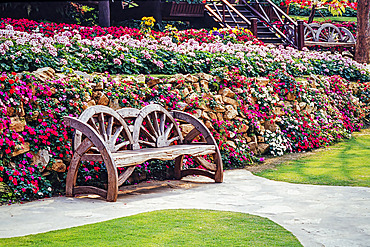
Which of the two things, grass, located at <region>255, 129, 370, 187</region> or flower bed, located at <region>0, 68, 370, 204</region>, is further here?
grass, located at <region>255, 129, 370, 187</region>

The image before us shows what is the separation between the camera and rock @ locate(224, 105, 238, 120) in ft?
25.8

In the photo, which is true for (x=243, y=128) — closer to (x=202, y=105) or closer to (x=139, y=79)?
(x=202, y=105)

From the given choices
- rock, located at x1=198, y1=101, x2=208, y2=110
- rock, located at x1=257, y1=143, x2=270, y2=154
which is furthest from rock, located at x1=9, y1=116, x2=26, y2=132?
rock, located at x1=257, y1=143, x2=270, y2=154

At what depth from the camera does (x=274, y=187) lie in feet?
19.1

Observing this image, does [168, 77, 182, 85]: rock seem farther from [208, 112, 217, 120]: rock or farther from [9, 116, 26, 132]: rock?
[9, 116, 26, 132]: rock

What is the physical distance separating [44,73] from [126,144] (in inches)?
54.3

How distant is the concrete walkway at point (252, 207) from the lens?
149 inches

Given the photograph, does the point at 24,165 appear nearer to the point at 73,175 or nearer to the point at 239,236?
the point at 73,175

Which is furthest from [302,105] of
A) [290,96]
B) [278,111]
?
[278,111]

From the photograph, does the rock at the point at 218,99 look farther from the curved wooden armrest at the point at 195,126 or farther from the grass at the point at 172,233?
the grass at the point at 172,233

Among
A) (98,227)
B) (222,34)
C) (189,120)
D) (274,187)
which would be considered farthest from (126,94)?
(222,34)

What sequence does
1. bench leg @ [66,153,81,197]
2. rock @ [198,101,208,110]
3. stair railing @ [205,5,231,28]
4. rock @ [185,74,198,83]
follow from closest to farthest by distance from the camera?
bench leg @ [66,153,81,197] < rock @ [198,101,208,110] < rock @ [185,74,198,83] < stair railing @ [205,5,231,28]

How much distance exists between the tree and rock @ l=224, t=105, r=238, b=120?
8.24 m

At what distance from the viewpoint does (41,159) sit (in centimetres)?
529
